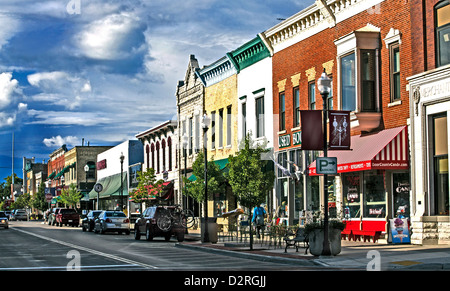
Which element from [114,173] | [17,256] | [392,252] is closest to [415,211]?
[392,252]

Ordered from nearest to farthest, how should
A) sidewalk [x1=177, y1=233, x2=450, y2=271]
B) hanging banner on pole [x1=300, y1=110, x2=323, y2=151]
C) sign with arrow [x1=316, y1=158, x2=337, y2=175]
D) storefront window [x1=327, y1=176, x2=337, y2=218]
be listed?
1. sidewalk [x1=177, y1=233, x2=450, y2=271]
2. sign with arrow [x1=316, y1=158, x2=337, y2=175]
3. hanging banner on pole [x1=300, y1=110, x2=323, y2=151]
4. storefront window [x1=327, y1=176, x2=337, y2=218]

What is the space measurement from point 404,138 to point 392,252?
18.1 ft

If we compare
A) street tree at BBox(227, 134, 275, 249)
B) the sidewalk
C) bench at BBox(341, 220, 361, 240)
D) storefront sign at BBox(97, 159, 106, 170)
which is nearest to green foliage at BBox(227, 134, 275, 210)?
street tree at BBox(227, 134, 275, 249)

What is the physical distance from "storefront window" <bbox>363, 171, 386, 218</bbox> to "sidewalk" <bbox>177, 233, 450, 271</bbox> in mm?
1574

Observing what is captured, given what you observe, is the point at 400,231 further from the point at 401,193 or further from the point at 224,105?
the point at 224,105

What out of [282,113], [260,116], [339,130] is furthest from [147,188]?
[339,130]

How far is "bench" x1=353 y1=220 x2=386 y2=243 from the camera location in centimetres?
2542

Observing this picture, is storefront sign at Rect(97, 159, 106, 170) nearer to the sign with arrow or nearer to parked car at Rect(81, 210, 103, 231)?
parked car at Rect(81, 210, 103, 231)

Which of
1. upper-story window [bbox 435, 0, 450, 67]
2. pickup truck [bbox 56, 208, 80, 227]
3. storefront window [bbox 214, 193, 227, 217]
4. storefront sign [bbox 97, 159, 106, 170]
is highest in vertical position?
upper-story window [bbox 435, 0, 450, 67]

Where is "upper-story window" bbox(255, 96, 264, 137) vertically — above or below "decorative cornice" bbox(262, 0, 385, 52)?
below

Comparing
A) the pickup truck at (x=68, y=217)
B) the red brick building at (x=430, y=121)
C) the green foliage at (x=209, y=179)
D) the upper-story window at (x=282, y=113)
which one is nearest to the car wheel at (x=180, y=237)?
the green foliage at (x=209, y=179)

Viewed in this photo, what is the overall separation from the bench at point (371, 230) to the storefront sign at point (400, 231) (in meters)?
1.65

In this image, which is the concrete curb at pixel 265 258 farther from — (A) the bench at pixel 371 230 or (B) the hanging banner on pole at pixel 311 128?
(A) the bench at pixel 371 230
